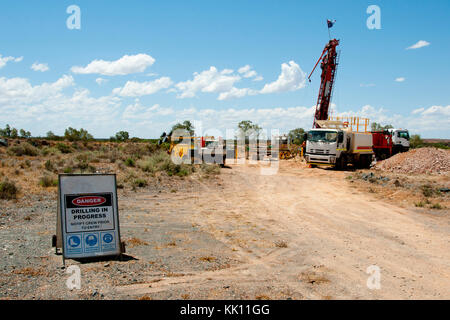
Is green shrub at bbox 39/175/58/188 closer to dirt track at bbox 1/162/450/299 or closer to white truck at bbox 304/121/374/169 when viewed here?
dirt track at bbox 1/162/450/299

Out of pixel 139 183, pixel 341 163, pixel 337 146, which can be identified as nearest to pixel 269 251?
pixel 139 183

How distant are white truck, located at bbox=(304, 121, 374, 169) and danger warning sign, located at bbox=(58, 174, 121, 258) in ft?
67.6

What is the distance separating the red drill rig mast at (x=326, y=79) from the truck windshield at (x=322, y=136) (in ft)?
13.8

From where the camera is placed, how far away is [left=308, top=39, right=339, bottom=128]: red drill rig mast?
2888 cm

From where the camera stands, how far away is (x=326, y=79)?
29125 mm

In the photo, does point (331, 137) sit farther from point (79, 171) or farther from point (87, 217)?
point (87, 217)

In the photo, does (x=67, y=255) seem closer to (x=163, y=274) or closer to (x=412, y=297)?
(x=163, y=274)

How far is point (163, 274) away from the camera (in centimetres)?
575

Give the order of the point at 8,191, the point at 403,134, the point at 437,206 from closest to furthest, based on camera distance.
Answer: the point at 8,191
the point at 437,206
the point at 403,134

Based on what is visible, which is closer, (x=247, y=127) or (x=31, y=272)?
(x=31, y=272)

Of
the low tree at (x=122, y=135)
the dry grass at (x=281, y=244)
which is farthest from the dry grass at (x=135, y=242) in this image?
the low tree at (x=122, y=135)

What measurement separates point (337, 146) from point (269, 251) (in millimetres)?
18637

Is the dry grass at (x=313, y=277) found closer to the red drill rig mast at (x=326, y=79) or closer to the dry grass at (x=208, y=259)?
the dry grass at (x=208, y=259)
